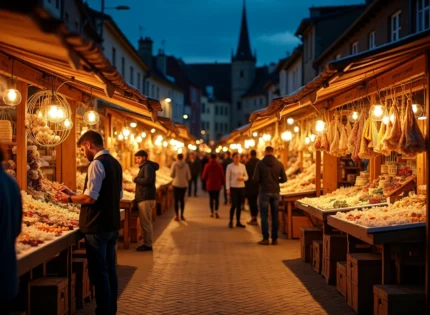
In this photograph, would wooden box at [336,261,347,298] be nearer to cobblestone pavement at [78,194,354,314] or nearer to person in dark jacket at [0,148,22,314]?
cobblestone pavement at [78,194,354,314]

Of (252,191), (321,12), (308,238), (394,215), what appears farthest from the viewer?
(321,12)

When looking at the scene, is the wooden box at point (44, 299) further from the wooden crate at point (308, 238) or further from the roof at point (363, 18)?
the roof at point (363, 18)

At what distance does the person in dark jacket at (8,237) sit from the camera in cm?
538

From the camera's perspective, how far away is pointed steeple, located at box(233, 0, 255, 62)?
11038 centimetres

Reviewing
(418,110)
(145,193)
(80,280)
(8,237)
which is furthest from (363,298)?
(145,193)

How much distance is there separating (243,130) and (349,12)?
48.8ft

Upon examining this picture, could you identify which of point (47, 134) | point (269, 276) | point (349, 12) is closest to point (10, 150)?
point (47, 134)

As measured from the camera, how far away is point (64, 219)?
935 cm

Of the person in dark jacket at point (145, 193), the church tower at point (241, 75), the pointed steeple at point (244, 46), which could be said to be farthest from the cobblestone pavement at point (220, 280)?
the pointed steeple at point (244, 46)

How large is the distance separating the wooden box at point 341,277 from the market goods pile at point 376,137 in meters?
1.79

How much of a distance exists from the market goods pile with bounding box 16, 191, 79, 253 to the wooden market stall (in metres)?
3.87

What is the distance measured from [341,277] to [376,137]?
90.3 inches

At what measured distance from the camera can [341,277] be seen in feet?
32.7

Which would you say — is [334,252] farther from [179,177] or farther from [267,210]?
[179,177]
